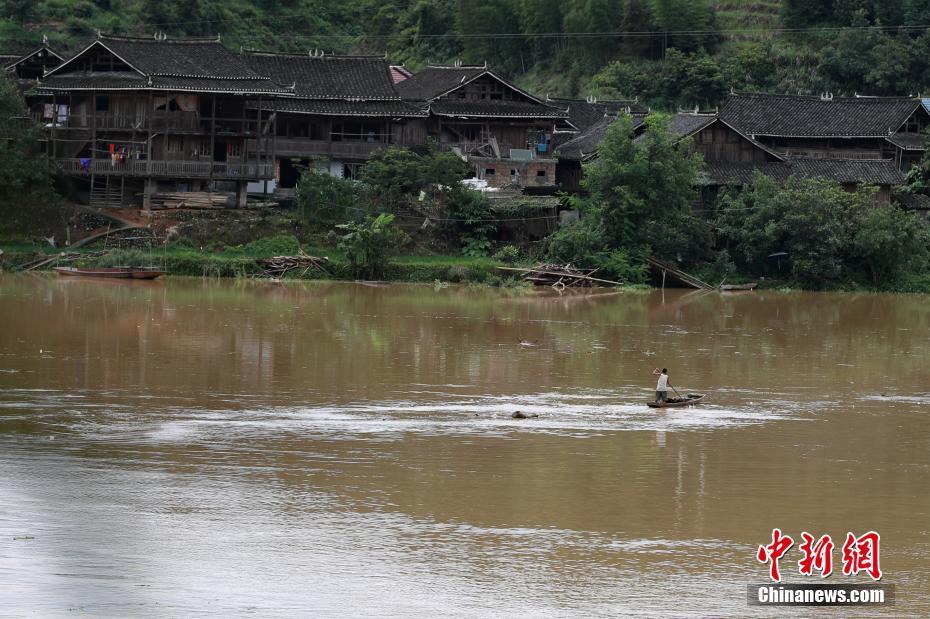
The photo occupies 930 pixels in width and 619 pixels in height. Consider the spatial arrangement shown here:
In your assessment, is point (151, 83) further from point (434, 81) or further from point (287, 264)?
point (434, 81)

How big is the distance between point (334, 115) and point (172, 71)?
22.8 ft

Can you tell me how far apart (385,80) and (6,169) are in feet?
52.0

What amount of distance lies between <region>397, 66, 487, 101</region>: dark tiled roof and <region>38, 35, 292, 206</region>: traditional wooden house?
747 cm

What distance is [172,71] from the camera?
47.3 meters

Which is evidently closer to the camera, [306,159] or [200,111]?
[200,111]

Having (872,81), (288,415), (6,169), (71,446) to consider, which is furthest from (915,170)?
(71,446)

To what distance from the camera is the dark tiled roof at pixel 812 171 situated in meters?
50.1

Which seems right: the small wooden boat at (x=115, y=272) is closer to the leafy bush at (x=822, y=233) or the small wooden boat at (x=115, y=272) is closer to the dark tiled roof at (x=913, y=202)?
the leafy bush at (x=822, y=233)

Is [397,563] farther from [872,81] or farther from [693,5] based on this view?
[693,5]

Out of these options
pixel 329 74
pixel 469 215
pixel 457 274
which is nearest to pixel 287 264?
pixel 457 274

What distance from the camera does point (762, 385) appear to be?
1052 inches

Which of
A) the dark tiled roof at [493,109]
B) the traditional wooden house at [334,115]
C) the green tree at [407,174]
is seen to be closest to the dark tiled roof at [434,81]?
the dark tiled roof at [493,109]

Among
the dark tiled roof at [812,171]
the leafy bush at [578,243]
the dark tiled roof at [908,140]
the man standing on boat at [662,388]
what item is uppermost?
the dark tiled roof at [908,140]

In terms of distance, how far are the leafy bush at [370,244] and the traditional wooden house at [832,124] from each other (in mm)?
18148
